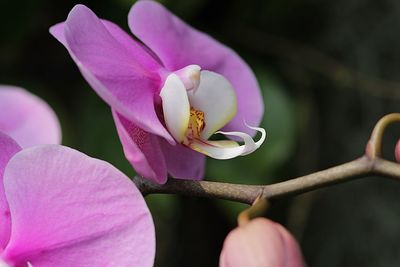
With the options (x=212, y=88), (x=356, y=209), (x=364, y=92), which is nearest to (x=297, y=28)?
(x=364, y=92)

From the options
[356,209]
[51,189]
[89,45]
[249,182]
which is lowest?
[356,209]

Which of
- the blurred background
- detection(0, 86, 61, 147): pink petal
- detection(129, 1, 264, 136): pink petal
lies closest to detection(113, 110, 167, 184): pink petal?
detection(129, 1, 264, 136): pink petal

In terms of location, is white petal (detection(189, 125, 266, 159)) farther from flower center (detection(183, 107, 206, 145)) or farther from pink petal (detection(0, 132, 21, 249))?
pink petal (detection(0, 132, 21, 249))

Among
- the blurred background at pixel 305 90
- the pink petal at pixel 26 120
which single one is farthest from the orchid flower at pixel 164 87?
the blurred background at pixel 305 90

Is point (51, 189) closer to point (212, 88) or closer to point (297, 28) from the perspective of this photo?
point (212, 88)

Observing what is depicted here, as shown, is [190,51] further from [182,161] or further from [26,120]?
[26,120]

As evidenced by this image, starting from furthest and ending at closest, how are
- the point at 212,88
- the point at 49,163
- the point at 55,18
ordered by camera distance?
the point at 55,18, the point at 212,88, the point at 49,163
